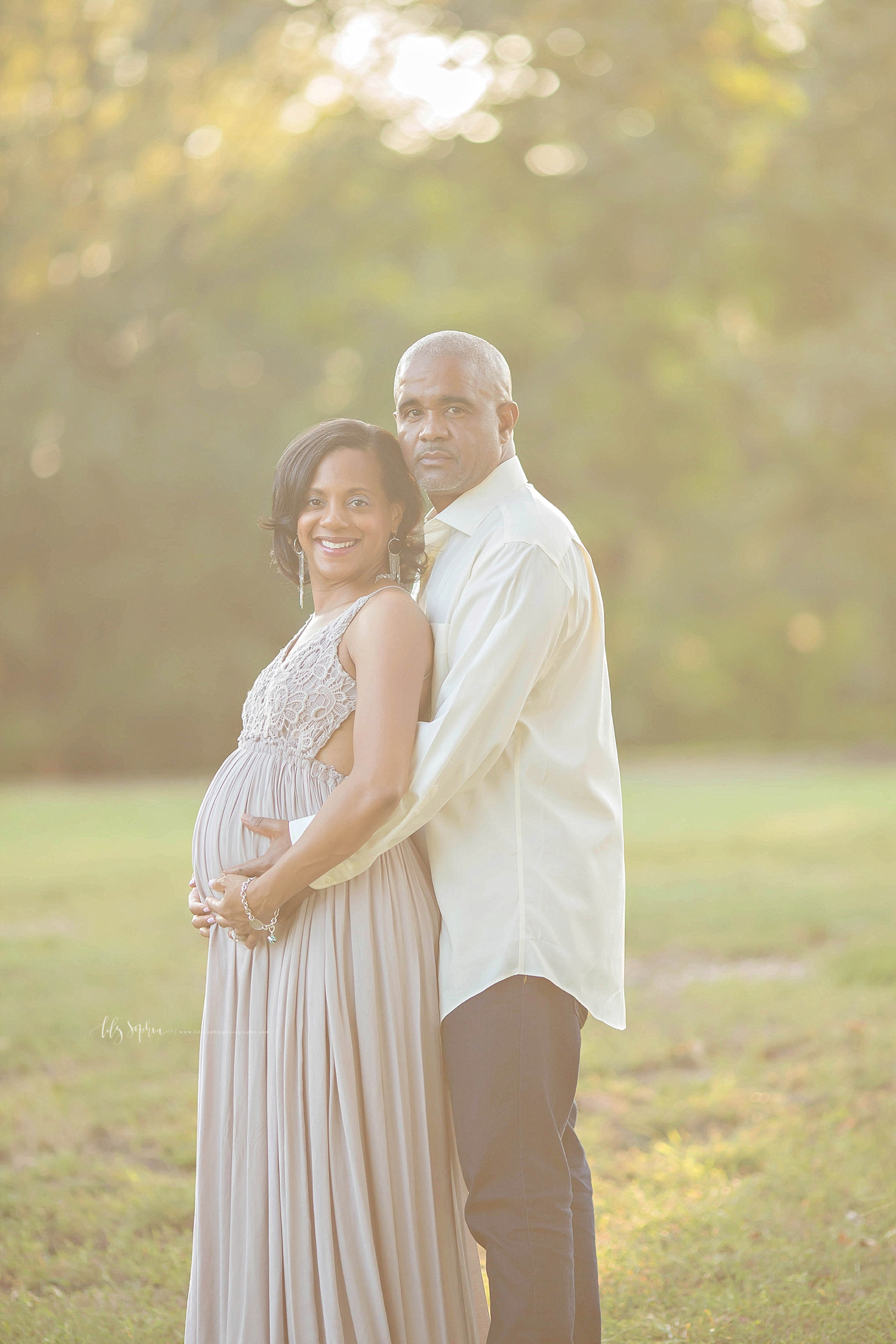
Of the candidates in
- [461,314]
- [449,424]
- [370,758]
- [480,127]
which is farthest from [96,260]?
[370,758]

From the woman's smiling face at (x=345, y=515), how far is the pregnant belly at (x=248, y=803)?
40 centimetres

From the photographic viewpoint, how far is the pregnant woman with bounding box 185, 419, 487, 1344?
255 centimetres

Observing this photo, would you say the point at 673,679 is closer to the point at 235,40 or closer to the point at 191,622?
the point at 191,622

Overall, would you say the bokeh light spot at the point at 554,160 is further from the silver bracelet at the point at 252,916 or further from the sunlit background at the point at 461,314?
the silver bracelet at the point at 252,916

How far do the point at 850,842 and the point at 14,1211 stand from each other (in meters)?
8.61

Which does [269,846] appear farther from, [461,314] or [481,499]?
[461,314]

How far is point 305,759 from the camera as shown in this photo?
267 cm

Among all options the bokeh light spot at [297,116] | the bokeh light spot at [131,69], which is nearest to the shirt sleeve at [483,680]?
the bokeh light spot at [131,69]

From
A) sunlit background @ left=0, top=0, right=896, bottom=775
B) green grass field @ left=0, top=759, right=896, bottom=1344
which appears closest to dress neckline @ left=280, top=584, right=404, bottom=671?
green grass field @ left=0, top=759, right=896, bottom=1344

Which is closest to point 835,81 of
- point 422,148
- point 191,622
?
point 422,148

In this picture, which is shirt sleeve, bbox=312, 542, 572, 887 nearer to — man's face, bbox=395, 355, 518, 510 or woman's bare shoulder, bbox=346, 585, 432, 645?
woman's bare shoulder, bbox=346, 585, 432, 645

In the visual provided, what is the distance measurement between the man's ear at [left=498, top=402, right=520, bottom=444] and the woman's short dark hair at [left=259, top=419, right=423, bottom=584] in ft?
0.68

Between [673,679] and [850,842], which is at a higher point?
[673,679]

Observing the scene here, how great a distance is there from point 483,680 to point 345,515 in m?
0.48
